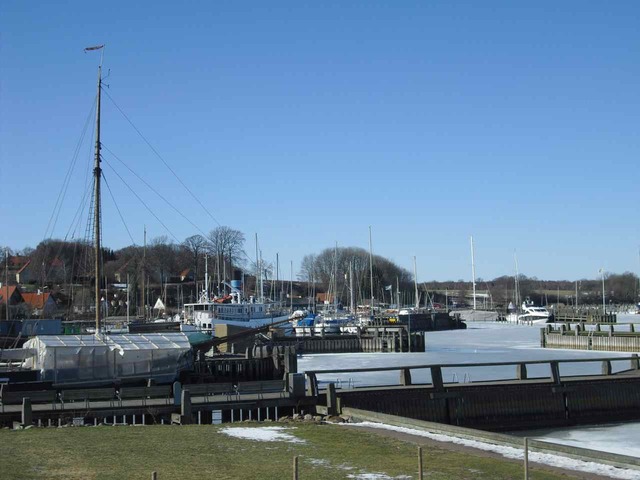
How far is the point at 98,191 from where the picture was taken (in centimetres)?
5000

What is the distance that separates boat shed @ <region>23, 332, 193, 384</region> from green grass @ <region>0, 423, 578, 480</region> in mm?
13573

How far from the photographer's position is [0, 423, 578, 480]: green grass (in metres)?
18.1

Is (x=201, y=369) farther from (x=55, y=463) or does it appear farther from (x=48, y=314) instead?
(x=48, y=314)

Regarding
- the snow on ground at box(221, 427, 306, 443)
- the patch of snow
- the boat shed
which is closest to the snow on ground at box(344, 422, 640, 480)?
the snow on ground at box(221, 427, 306, 443)

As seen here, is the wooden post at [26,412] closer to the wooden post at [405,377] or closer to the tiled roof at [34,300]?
the wooden post at [405,377]

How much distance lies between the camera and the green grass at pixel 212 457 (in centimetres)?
1809

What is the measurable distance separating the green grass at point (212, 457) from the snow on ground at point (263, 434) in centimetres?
39

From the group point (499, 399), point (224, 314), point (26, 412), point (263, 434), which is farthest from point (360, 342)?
point (263, 434)

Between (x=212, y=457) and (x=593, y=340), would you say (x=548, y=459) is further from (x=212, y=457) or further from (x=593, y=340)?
(x=593, y=340)

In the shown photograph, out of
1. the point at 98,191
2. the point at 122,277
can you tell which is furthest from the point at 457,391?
the point at 122,277

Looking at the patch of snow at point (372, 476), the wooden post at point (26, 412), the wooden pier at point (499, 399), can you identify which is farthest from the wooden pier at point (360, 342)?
the patch of snow at point (372, 476)

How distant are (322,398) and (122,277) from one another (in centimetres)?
16470

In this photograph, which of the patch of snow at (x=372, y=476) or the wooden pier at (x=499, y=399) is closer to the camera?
the patch of snow at (x=372, y=476)

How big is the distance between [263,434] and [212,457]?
4.01 meters
